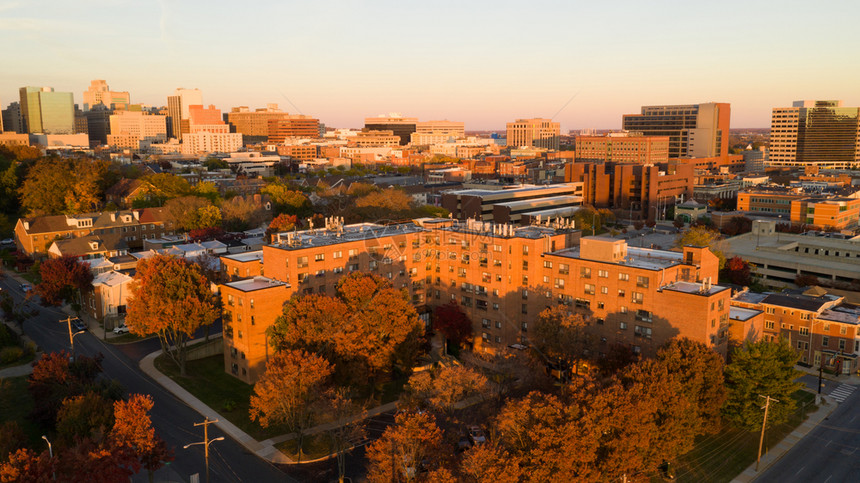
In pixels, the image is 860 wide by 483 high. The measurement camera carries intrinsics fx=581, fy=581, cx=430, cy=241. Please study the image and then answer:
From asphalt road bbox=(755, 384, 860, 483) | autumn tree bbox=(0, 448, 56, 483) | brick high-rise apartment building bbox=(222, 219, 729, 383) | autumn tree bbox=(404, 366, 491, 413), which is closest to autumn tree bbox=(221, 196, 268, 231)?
brick high-rise apartment building bbox=(222, 219, 729, 383)

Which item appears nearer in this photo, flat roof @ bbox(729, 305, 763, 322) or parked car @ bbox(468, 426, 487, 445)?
parked car @ bbox(468, 426, 487, 445)

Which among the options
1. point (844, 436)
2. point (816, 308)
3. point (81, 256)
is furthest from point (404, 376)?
point (81, 256)

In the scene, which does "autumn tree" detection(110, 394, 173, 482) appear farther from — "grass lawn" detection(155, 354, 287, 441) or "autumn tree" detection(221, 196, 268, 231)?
"autumn tree" detection(221, 196, 268, 231)

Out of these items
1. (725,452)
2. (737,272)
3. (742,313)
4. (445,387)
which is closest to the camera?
(445,387)

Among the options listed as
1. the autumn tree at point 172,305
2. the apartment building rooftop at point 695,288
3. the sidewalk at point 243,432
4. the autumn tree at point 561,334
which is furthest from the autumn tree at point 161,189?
the apartment building rooftop at point 695,288

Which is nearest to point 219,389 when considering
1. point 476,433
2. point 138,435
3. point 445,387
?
point 138,435

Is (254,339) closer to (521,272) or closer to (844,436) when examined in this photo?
(521,272)

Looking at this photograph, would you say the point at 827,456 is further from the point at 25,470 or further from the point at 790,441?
the point at 25,470
